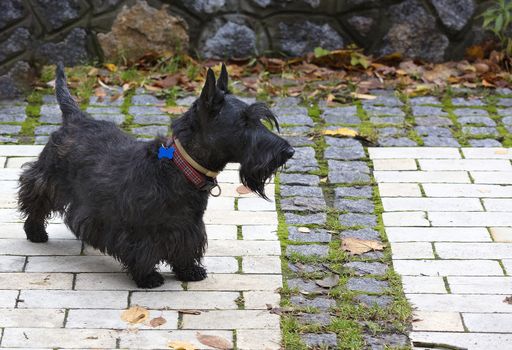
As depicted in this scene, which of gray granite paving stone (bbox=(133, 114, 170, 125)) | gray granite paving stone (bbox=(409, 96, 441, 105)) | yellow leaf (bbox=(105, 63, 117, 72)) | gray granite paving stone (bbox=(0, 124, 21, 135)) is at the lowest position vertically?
gray granite paving stone (bbox=(0, 124, 21, 135))

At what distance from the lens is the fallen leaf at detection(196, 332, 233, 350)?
4223 mm

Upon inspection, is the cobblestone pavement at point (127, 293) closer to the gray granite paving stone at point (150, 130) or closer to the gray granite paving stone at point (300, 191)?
the gray granite paving stone at point (300, 191)

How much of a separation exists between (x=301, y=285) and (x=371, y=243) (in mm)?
606

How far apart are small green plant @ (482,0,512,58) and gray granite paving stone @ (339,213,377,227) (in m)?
2.77

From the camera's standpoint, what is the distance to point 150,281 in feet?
15.6

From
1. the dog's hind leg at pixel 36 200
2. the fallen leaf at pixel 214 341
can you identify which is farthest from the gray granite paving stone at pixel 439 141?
the fallen leaf at pixel 214 341

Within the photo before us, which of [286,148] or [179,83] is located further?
[179,83]

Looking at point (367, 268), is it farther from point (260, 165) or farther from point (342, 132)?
point (342, 132)

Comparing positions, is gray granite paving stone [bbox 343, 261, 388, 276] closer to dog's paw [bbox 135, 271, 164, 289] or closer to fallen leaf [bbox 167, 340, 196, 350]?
dog's paw [bbox 135, 271, 164, 289]

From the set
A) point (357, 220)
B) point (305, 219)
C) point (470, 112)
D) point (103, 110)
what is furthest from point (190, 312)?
point (470, 112)

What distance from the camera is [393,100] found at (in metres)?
7.41

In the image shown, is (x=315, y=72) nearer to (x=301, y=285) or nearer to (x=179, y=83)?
(x=179, y=83)

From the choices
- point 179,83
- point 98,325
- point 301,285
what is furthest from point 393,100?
point 98,325

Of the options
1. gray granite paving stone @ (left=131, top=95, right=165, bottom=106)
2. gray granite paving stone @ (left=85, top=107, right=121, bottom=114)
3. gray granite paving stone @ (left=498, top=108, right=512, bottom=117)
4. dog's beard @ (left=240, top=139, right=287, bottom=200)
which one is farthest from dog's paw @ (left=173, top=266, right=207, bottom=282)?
gray granite paving stone @ (left=498, top=108, right=512, bottom=117)
